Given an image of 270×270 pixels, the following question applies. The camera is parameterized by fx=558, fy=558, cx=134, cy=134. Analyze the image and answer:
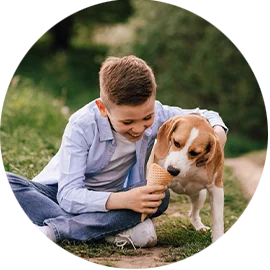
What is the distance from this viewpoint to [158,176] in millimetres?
2408

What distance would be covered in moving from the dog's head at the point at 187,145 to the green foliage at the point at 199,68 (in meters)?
3.34

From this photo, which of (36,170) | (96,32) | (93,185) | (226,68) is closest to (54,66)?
(96,32)

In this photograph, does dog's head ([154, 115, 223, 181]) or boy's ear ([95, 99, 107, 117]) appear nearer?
dog's head ([154, 115, 223, 181])

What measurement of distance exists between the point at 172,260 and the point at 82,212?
45 cm

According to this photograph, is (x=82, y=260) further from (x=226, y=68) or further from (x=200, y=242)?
(x=226, y=68)

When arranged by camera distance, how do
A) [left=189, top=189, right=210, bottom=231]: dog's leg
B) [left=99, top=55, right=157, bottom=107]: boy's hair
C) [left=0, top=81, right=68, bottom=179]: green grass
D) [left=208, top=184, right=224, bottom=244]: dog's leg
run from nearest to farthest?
[left=99, top=55, right=157, bottom=107]: boy's hair < [left=208, top=184, right=224, bottom=244]: dog's leg < [left=189, top=189, right=210, bottom=231]: dog's leg < [left=0, top=81, right=68, bottom=179]: green grass

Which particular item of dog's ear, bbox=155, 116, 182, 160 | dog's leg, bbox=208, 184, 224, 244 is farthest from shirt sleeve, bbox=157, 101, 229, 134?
dog's leg, bbox=208, 184, 224, 244

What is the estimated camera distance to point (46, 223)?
254 cm

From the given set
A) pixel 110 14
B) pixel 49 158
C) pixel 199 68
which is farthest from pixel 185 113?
pixel 110 14

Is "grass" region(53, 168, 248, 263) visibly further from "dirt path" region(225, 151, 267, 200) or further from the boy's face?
the boy's face

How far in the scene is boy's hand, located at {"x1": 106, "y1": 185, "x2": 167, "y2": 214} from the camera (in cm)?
239

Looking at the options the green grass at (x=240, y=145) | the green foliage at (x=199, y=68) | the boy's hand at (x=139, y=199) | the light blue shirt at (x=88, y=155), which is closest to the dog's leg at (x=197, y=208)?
the light blue shirt at (x=88, y=155)

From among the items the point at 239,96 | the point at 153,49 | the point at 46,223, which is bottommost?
the point at 46,223

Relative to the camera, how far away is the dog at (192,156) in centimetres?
235
